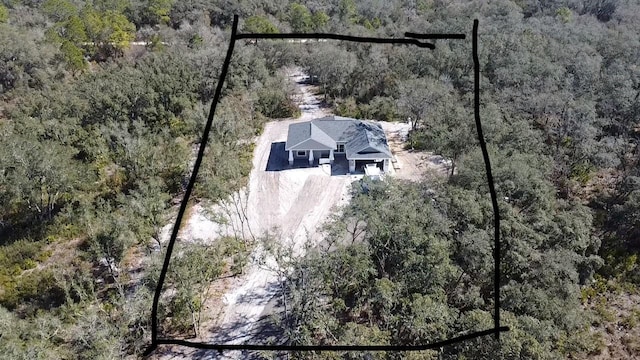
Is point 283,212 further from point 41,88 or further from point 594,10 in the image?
point 594,10

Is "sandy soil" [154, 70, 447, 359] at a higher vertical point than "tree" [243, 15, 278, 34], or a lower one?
lower

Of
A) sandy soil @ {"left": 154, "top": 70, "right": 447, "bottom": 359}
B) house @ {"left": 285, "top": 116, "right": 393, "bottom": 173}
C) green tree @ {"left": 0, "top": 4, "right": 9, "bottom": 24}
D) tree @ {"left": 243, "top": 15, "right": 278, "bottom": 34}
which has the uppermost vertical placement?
green tree @ {"left": 0, "top": 4, "right": 9, "bottom": 24}

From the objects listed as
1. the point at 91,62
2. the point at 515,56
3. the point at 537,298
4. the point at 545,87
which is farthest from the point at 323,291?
the point at 91,62

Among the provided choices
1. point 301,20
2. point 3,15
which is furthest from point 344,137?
point 3,15

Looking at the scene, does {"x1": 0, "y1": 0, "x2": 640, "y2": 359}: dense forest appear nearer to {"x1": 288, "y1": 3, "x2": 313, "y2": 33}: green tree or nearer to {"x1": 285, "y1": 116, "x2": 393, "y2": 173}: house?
{"x1": 288, "y1": 3, "x2": 313, "y2": 33}: green tree

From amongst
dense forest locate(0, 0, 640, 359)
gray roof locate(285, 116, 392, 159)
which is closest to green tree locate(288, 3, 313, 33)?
dense forest locate(0, 0, 640, 359)

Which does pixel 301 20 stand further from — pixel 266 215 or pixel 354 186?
pixel 354 186
